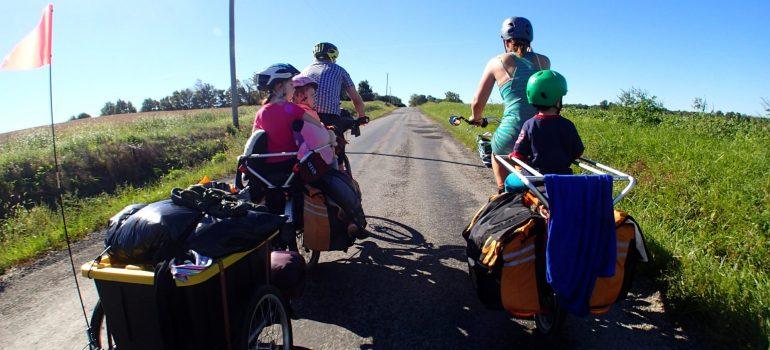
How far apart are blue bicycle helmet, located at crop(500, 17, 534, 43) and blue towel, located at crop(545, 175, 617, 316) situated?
1686mm

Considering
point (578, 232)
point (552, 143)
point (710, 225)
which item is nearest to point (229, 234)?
point (578, 232)

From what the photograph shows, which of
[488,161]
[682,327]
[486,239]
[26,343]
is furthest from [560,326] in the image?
[26,343]

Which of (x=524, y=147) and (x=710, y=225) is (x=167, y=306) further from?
(x=710, y=225)

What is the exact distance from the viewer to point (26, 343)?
3.00 metres

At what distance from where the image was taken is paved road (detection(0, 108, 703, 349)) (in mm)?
2988

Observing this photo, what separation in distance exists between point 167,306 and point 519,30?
3244mm

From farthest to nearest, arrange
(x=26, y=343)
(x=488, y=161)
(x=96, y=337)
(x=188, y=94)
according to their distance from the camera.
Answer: (x=188, y=94) < (x=488, y=161) < (x=26, y=343) < (x=96, y=337)

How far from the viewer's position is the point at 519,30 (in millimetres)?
3703

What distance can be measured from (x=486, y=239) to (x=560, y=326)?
29.4 inches

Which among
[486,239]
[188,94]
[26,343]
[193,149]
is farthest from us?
[188,94]

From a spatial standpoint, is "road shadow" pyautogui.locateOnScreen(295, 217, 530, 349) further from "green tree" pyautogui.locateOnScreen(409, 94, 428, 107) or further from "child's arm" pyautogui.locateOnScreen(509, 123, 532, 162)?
"green tree" pyautogui.locateOnScreen(409, 94, 428, 107)

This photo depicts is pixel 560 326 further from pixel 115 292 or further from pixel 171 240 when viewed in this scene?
pixel 115 292

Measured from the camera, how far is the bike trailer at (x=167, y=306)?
2047mm

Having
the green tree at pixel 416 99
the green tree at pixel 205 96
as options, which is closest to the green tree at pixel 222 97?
the green tree at pixel 205 96
